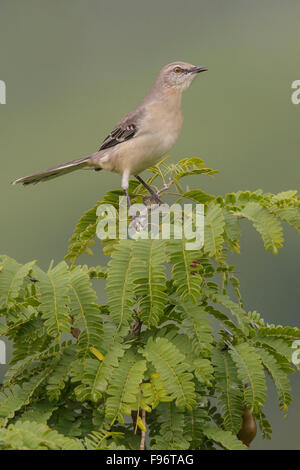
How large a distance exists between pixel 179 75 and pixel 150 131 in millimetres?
393

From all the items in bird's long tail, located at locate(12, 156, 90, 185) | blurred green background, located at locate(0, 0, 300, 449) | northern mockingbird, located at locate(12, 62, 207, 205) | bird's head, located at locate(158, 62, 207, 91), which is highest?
Answer: blurred green background, located at locate(0, 0, 300, 449)

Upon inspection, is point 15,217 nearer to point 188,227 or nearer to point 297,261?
point 297,261

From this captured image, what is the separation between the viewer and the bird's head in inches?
199

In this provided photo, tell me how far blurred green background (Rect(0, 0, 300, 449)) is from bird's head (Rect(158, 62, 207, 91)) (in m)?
12.0

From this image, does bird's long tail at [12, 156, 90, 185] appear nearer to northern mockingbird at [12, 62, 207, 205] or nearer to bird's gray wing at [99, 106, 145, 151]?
northern mockingbird at [12, 62, 207, 205]

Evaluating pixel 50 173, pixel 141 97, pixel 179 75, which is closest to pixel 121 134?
pixel 179 75

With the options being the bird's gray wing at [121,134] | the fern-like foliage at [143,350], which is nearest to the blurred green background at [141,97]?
the bird's gray wing at [121,134]

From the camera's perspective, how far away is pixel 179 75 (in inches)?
199

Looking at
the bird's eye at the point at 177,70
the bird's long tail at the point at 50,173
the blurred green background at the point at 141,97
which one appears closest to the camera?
the bird's long tail at the point at 50,173

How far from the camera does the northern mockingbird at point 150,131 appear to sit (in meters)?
4.97

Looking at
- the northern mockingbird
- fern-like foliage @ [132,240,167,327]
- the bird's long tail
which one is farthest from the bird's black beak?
fern-like foliage @ [132,240,167,327]

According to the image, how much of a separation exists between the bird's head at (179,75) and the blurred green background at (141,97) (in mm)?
11965

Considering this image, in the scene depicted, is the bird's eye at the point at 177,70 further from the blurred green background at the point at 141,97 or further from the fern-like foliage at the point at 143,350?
the blurred green background at the point at 141,97
